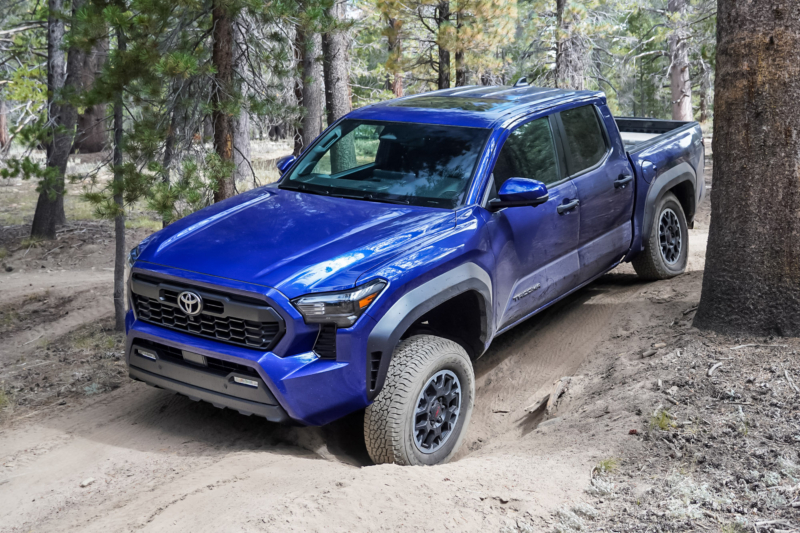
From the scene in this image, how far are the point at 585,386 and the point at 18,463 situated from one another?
3.74 metres

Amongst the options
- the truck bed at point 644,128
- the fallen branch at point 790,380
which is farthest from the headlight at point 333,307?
the truck bed at point 644,128

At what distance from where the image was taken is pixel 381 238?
14.3 ft

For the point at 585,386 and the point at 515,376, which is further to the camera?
the point at 515,376

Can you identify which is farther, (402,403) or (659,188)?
(659,188)

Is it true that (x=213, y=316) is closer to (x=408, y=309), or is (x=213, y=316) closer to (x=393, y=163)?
(x=408, y=309)

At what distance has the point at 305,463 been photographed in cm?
421

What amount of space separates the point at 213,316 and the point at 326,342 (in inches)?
26.2

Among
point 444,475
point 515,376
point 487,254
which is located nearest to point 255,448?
point 444,475

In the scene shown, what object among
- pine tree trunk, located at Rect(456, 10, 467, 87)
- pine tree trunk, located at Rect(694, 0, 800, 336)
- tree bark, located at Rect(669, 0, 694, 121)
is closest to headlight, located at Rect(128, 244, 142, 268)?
pine tree trunk, located at Rect(694, 0, 800, 336)

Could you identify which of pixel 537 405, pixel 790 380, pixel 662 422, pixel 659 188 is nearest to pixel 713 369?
pixel 790 380

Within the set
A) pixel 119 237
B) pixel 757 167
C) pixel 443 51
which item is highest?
pixel 443 51

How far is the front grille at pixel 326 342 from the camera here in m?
3.98

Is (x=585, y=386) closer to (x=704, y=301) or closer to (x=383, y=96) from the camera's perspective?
(x=704, y=301)

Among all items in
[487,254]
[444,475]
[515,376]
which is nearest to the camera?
[444,475]
